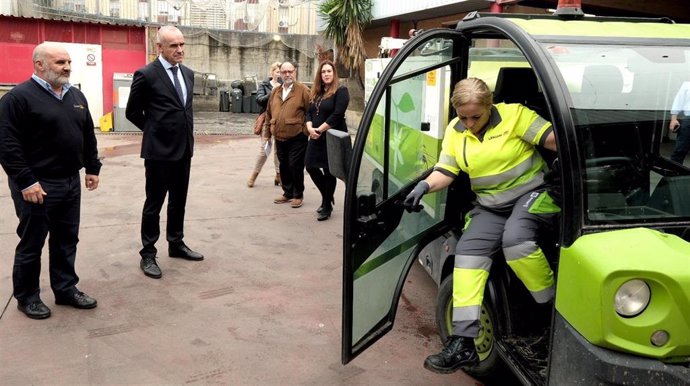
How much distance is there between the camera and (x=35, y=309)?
415cm

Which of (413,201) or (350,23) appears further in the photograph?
(350,23)

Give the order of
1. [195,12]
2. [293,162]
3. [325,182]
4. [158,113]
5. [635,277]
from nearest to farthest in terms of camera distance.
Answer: [635,277] → [158,113] → [325,182] → [293,162] → [195,12]

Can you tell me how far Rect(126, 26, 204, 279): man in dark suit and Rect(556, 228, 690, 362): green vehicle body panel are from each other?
11.3 feet

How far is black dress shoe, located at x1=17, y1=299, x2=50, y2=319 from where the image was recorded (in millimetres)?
4129

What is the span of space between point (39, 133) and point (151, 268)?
1531mm

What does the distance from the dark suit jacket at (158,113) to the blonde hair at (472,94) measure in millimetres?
2553

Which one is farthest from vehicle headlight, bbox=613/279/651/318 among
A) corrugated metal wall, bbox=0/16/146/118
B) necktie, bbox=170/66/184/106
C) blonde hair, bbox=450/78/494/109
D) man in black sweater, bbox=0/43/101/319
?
corrugated metal wall, bbox=0/16/146/118

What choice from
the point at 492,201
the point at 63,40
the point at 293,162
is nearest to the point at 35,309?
the point at 492,201

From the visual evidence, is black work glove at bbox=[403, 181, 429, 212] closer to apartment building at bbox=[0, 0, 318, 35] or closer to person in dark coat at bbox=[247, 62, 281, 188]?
person in dark coat at bbox=[247, 62, 281, 188]

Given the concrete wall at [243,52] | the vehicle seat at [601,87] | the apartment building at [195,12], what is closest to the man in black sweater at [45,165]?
the vehicle seat at [601,87]

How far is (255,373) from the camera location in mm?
3523

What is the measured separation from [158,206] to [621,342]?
3761mm

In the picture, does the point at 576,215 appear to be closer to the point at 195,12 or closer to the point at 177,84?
the point at 177,84

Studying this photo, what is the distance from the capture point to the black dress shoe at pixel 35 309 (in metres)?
4.13
